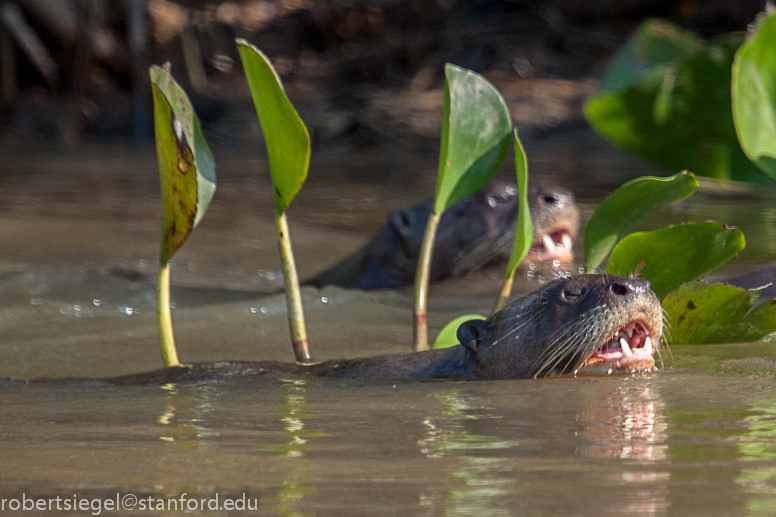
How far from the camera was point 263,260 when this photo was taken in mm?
5816

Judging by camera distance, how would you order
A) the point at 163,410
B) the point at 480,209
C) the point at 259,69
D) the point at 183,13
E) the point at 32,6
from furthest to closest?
1. the point at 183,13
2. the point at 32,6
3. the point at 480,209
4. the point at 259,69
5. the point at 163,410

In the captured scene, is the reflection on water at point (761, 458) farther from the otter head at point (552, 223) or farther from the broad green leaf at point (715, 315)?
the otter head at point (552, 223)

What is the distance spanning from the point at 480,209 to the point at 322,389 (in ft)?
9.20

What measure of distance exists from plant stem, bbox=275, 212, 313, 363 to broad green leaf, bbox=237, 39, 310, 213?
131mm

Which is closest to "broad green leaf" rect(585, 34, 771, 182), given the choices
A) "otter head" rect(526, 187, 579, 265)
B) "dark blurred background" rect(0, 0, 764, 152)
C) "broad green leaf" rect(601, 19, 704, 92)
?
"broad green leaf" rect(601, 19, 704, 92)

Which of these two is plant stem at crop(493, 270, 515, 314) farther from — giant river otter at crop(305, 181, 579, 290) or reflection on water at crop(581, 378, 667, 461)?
giant river otter at crop(305, 181, 579, 290)

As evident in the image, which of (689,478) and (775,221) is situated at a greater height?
(775,221)

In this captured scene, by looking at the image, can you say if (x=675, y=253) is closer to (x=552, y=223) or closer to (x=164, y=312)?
(x=164, y=312)

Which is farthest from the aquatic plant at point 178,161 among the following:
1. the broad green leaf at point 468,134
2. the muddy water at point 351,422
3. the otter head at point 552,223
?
the otter head at point 552,223

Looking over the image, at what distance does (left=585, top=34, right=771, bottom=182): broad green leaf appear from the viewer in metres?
4.04

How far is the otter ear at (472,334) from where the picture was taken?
2.71 m

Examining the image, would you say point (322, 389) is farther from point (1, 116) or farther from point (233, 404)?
point (1, 116)

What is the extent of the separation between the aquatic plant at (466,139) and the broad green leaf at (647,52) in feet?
6.19

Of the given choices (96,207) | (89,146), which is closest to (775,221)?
(96,207)
